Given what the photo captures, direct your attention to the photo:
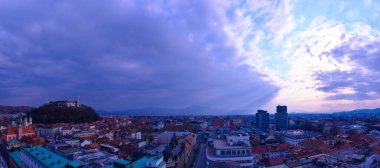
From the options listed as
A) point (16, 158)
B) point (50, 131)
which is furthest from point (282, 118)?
point (16, 158)

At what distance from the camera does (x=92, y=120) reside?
297ft

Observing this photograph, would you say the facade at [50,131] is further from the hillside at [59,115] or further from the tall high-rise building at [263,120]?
the tall high-rise building at [263,120]

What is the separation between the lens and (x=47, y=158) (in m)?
25.8

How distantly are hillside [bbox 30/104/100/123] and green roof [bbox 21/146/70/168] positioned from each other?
177ft

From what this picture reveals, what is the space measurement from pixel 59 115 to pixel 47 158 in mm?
60347

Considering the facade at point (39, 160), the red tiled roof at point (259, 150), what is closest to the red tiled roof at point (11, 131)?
the facade at point (39, 160)

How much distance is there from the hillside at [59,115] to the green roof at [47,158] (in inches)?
2120

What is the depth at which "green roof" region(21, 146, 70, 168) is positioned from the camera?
2406cm

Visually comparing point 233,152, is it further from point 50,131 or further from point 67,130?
point 50,131

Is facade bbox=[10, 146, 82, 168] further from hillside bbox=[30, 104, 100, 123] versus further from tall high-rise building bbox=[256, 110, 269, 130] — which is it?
tall high-rise building bbox=[256, 110, 269, 130]

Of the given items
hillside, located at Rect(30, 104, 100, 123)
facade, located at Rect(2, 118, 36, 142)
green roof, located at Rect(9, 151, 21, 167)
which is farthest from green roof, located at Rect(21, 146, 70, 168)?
hillside, located at Rect(30, 104, 100, 123)

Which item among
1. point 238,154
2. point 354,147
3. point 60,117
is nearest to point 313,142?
point 354,147

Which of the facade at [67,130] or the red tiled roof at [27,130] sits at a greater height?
the red tiled roof at [27,130]

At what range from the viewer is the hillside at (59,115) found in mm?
78062
